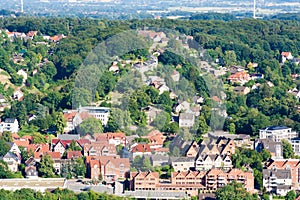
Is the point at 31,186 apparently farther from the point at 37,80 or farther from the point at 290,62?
the point at 290,62

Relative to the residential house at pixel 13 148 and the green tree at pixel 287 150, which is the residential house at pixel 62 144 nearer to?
the residential house at pixel 13 148

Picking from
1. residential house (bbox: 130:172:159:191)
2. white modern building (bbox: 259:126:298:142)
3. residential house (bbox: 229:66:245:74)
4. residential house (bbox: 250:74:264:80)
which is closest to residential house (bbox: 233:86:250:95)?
residential house (bbox: 250:74:264:80)

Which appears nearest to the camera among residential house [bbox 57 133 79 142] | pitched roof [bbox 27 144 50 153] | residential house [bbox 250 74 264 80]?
pitched roof [bbox 27 144 50 153]

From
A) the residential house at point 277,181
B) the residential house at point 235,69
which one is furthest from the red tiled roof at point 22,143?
the residential house at point 235,69

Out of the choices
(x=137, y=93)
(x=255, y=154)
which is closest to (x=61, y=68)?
(x=137, y=93)

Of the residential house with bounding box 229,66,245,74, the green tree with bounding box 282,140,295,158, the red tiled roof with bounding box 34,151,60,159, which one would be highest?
the red tiled roof with bounding box 34,151,60,159

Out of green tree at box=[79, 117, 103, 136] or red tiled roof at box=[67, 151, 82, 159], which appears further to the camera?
green tree at box=[79, 117, 103, 136]

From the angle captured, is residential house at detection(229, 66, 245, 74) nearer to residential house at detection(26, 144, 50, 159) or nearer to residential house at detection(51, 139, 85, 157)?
residential house at detection(51, 139, 85, 157)
